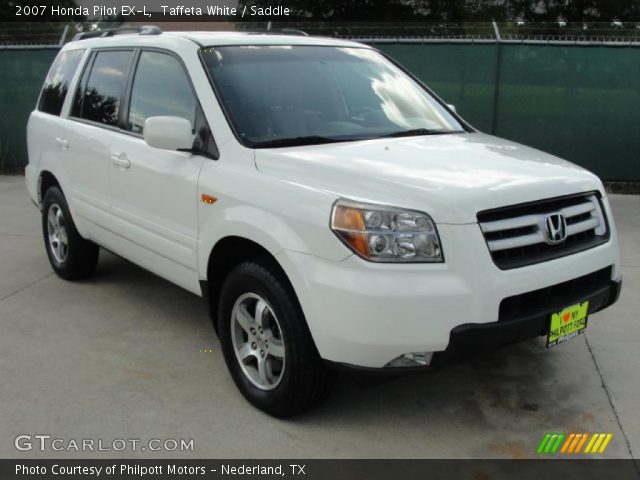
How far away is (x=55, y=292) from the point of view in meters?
5.52

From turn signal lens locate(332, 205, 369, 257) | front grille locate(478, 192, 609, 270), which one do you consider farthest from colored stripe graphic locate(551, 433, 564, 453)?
turn signal lens locate(332, 205, 369, 257)

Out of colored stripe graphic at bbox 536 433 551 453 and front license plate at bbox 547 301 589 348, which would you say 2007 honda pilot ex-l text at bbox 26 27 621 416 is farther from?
colored stripe graphic at bbox 536 433 551 453

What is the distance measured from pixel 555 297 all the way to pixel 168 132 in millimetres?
2081

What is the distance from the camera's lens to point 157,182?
4.18 meters

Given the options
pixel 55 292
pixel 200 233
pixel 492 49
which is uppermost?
pixel 492 49

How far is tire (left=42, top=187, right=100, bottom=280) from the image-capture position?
5.52 m

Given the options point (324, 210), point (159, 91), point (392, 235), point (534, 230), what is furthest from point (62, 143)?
point (534, 230)

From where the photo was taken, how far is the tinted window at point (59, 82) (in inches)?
221

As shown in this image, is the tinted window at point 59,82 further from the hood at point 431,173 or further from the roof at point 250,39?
the hood at point 431,173

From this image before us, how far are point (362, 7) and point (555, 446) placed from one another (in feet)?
111
